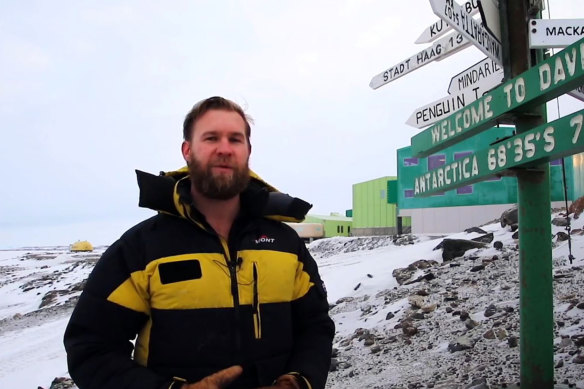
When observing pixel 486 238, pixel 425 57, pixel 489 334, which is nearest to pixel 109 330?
pixel 425 57

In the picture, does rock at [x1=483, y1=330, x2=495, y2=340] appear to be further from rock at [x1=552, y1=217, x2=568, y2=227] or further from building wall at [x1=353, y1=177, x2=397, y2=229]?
building wall at [x1=353, y1=177, x2=397, y2=229]

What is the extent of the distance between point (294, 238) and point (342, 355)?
3.44 m

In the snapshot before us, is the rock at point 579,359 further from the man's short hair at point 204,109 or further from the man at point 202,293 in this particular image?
the man's short hair at point 204,109

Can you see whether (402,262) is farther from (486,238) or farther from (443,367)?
(443,367)

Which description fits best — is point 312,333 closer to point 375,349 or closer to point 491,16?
point 491,16

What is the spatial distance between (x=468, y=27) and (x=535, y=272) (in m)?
1.90

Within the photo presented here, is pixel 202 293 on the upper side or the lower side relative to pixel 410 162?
lower

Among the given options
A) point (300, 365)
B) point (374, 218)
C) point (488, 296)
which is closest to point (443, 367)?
point (488, 296)

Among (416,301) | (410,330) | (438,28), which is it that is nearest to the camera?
(438,28)

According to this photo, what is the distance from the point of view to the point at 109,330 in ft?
6.65

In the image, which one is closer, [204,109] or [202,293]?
[202,293]

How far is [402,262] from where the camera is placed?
372 inches

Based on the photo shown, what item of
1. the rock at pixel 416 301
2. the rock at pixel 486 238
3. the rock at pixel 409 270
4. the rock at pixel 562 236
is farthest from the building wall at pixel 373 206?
the rock at pixel 416 301

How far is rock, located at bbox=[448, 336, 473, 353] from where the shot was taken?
183 inches
